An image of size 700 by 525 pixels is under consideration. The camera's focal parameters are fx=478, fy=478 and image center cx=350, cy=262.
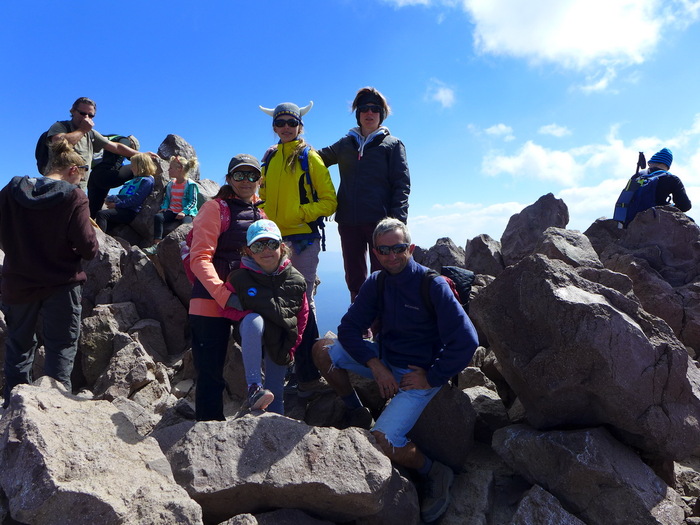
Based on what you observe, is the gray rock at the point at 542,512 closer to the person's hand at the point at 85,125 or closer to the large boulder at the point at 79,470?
the large boulder at the point at 79,470

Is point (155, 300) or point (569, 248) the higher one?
point (569, 248)

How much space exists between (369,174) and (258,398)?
4395 millimetres

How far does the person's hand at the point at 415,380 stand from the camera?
6.12 metres

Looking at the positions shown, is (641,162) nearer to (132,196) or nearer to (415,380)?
(415,380)

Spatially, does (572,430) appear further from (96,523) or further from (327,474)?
(96,523)

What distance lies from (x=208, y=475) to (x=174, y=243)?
8055mm

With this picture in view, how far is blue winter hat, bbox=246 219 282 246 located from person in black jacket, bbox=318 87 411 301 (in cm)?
246

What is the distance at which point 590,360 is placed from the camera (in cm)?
610

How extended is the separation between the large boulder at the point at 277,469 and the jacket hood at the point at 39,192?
3755mm

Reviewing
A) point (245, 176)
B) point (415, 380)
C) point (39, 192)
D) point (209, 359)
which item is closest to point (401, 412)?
point (415, 380)

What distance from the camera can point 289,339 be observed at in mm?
6480

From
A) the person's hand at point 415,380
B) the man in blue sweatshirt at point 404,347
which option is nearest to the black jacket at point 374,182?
the man in blue sweatshirt at point 404,347

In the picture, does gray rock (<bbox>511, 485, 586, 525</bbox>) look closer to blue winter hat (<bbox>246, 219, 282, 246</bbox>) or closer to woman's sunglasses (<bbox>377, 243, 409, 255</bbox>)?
woman's sunglasses (<bbox>377, 243, 409, 255</bbox>)

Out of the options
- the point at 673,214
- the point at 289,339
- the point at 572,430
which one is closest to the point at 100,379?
the point at 289,339
